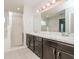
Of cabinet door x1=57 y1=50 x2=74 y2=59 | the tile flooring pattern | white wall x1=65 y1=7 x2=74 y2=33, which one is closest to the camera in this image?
cabinet door x1=57 y1=50 x2=74 y2=59

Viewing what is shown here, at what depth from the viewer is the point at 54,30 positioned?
10.3 feet

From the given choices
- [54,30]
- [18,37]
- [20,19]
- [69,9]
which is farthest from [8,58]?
[20,19]

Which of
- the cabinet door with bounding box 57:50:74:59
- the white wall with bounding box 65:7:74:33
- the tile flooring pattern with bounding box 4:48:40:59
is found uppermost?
the white wall with bounding box 65:7:74:33

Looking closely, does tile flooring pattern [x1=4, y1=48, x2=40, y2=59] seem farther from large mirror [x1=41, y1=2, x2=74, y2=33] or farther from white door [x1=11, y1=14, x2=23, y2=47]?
white door [x1=11, y1=14, x2=23, y2=47]

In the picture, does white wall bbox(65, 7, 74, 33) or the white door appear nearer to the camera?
white wall bbox(65, 7, 74, 33)

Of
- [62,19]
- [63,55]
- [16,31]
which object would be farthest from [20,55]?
[16,31]

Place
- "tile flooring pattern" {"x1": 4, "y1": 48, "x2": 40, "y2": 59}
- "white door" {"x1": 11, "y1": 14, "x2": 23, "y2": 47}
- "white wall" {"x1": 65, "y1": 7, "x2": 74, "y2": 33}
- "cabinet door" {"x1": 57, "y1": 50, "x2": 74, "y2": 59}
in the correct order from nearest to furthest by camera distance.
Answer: "cabinet door" {"x1": 57, "y1": 50, "x2": 74, "y2": 59}, "white wall" {"x1": 65, "y1": 7, "x2": 74, "y2": 33}, "tile flooring pattern" {"x1": 4, "y1": 48, "x2": 40, "y2": 59}, "white door" {"x1": 11, "y1": 14, "x2": 23, "y2": 47}

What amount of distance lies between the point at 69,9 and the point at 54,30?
0.96 meters

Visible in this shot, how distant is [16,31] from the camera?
6.23 metres

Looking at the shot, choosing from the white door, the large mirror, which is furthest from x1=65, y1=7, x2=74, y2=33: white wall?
the white door

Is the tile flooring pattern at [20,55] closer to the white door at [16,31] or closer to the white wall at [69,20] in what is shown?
the white wall at [69,20]

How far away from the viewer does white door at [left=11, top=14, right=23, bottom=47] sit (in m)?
6.12

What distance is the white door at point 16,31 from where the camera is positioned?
612 cm
